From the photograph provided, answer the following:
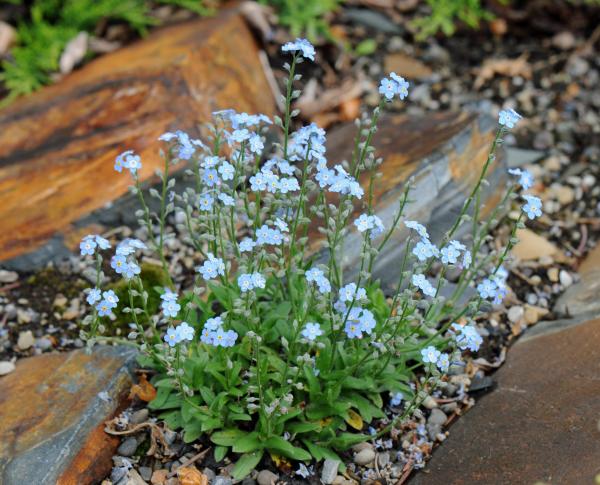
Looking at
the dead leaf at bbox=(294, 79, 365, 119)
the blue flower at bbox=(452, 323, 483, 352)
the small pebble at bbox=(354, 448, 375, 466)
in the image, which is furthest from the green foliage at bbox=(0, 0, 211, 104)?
the blue flower at bbox=(452, 323, 483, 352)

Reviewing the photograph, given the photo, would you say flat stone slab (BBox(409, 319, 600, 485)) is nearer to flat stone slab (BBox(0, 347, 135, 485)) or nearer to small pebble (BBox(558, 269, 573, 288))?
small pebble (BBox(558, 269, 573, 288))

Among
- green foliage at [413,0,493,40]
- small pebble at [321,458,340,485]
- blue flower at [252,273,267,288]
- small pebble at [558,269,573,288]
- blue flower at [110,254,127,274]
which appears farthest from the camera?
green foliage at [413,0,493,40]

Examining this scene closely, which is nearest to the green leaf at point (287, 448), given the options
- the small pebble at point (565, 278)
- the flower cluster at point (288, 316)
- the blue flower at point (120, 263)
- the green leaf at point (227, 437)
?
the flower cluster at point (288, 316)

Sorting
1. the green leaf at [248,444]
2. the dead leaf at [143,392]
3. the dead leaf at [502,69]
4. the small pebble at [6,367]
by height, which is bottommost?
the small pebble at [6,367]

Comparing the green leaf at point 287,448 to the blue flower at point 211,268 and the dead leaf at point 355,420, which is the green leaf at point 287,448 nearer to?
the dead leaf at point 355,420

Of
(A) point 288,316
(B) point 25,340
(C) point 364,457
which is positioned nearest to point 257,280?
(A) point 288,316

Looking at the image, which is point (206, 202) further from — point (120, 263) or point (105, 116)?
point (105, 116)
